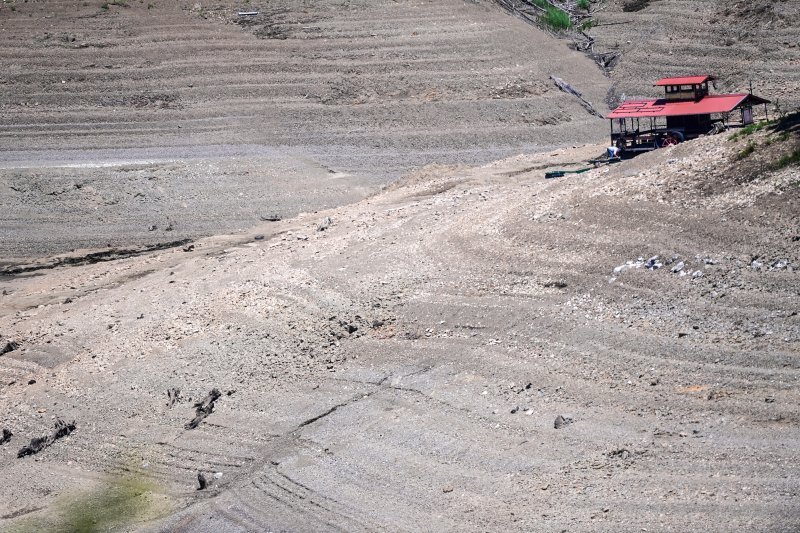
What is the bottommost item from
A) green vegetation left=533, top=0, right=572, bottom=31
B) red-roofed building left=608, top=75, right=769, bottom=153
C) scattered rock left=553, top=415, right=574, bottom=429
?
scattered rock left=553, top=415, right=574, bottom=429

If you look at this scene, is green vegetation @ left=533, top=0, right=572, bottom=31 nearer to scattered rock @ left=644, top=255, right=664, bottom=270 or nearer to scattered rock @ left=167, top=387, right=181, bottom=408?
scattered rock @ left=644, top=255, right=664, bottom=270

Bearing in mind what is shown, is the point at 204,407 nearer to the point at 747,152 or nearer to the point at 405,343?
the point at 405,343

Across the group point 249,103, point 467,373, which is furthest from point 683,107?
point 249,103

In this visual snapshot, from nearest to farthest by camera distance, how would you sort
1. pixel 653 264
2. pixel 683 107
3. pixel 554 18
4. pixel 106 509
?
1. pixel 106 509
2. pixel 653 264
3. pixel 683 107
4. pixel 554 18

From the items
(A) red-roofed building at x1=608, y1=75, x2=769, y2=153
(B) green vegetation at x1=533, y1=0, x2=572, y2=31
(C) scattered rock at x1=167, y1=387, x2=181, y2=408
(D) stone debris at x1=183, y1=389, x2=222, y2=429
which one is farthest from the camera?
(B) green vegetation at x1=533, y1=0, x2=572, y2=31

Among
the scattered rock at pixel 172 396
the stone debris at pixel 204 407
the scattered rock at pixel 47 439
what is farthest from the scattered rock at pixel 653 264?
the scattered rock at pixel 47 439

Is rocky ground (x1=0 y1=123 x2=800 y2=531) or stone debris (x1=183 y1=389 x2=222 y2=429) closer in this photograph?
rocky ground (x1=0 y1=123 x2=800 y2=531)

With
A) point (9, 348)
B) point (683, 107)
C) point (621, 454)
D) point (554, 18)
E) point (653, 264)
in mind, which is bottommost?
point (9, 348)

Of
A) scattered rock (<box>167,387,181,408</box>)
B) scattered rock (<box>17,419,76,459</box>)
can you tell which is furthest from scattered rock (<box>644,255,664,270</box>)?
scattered rock (<box>17,419,76,459</box>)

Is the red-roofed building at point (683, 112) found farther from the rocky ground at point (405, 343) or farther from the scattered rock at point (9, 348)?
the scattered rock at point (9, 348)
